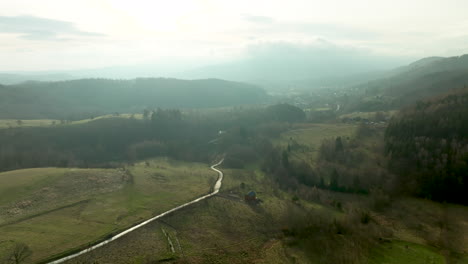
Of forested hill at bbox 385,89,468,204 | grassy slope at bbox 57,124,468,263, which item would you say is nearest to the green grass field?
forested hill at bbox 385,89,468,204

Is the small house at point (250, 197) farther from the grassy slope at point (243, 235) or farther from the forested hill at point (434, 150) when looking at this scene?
the forested hill at point (434, 150)

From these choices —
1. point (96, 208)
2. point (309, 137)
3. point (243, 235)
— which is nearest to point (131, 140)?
point (309, 137)

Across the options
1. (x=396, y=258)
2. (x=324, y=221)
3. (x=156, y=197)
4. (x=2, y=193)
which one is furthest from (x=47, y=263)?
(x=396, y=258)

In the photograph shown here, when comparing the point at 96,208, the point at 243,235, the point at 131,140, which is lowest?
the point at 243,235

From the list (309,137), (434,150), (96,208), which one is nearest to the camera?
(96,208)

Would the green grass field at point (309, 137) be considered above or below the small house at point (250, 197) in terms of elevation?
above

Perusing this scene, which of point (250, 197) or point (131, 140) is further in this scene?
point (131, 140)

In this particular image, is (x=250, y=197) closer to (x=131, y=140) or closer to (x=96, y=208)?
(x=96, y=208)

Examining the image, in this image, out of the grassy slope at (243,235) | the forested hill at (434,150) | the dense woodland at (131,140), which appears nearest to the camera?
the grassy slope at (243,235)

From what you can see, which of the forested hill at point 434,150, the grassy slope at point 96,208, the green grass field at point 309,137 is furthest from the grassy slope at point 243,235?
the green grass field at point 309,137
